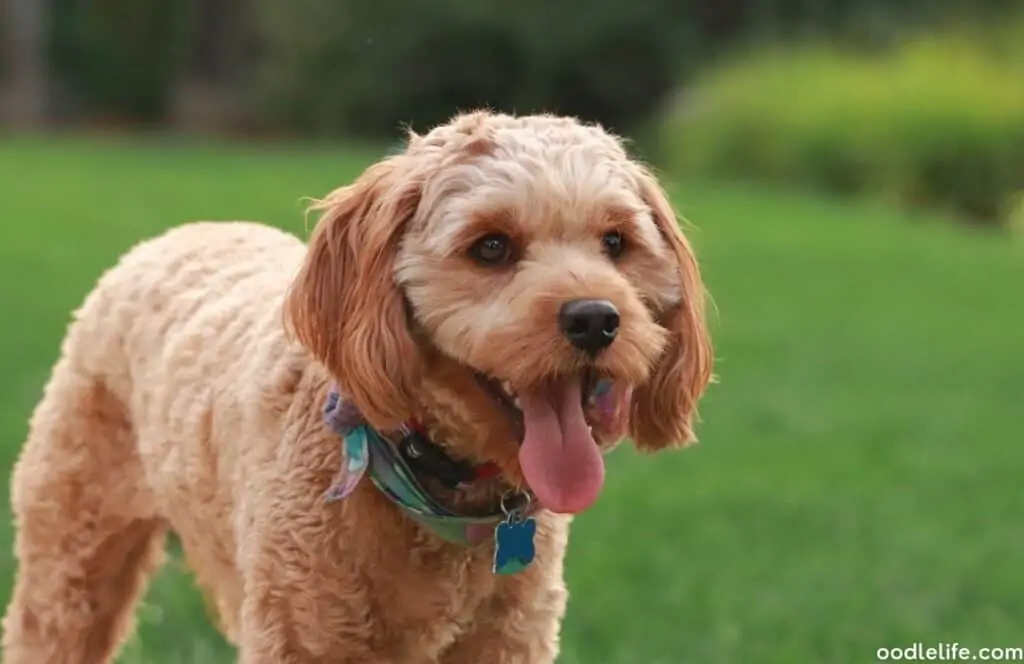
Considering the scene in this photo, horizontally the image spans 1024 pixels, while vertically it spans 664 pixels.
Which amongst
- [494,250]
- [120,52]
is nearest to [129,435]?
[494,250]

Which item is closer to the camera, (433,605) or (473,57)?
(433,605)

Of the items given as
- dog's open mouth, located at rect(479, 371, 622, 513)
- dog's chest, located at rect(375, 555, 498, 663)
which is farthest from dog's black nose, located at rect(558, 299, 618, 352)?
dog's chest, located at rect(375, 555, 498, 663)

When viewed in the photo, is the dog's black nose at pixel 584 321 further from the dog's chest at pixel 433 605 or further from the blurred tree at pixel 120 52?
the blurred tree at pixel 120 52

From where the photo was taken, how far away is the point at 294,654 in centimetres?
332

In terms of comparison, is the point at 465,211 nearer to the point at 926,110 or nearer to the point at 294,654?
the point at 294,654

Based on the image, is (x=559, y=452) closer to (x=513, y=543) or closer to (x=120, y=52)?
(x=513, y=543)

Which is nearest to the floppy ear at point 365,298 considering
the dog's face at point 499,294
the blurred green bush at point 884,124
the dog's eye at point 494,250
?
the dog's face at point 499,294

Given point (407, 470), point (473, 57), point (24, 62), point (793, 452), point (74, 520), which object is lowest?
point (24, 62)

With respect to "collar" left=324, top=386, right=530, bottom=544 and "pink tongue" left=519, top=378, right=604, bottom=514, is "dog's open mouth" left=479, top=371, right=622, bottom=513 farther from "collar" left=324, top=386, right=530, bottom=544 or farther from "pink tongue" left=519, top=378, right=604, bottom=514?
"collar" left=324, top=386, right=530, bottom=544

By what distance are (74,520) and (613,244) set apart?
169 cm

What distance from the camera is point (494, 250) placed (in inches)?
124

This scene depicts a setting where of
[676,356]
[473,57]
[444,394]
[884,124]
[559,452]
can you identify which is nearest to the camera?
[559,452]

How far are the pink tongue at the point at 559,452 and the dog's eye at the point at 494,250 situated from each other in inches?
10.1

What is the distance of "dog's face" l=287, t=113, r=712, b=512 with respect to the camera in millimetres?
3047
